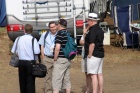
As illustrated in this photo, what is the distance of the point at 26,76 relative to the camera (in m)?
7.78

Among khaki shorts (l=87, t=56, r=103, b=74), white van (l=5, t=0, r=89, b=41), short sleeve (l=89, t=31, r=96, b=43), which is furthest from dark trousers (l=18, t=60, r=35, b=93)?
white van (l=5, t=0, r=89, b=41)

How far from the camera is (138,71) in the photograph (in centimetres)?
1149

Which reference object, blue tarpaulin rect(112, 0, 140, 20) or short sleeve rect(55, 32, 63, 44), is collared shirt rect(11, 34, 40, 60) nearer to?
short sleeve rect(55, 32, 63, 44)

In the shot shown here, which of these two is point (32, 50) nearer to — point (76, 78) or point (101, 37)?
point (101, 37)

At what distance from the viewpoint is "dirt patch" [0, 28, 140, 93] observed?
9.47 meters

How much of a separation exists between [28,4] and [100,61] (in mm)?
5479

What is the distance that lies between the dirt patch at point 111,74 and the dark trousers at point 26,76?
4.65 ft

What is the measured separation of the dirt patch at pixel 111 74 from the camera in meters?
9.47

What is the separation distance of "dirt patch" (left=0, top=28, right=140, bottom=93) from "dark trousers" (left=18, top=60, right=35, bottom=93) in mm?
1418

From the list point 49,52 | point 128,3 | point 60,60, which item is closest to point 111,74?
point 49,52

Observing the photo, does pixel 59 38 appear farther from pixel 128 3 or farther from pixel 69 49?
pixel 128 3

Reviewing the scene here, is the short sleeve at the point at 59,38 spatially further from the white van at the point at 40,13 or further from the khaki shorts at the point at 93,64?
the white van at the point at 40,13

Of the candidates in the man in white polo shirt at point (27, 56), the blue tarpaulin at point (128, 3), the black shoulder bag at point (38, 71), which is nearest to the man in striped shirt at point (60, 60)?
the black shoulder bag at point (38, 71)

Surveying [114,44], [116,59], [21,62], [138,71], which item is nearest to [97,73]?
[21,62]
